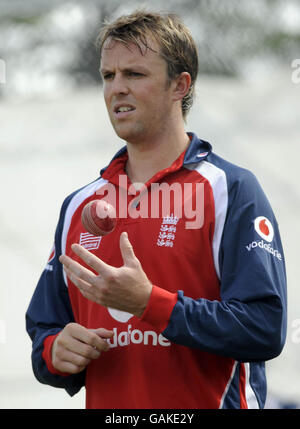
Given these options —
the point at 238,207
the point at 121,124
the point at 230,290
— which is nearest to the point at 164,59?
the point at 121,124

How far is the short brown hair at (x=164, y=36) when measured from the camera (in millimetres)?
2359

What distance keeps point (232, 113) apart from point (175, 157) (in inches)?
102

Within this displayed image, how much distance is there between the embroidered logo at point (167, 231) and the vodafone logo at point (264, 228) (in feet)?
0.75

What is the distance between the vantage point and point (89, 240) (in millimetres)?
2311

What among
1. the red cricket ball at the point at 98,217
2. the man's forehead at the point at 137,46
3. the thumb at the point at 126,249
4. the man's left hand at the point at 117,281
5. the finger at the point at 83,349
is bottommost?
the finger at the point at 83,349

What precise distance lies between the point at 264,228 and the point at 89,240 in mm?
531

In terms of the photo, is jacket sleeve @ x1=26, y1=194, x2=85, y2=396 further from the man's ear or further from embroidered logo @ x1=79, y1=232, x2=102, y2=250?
the man's ear

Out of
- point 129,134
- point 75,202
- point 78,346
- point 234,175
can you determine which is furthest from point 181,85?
point 78,346

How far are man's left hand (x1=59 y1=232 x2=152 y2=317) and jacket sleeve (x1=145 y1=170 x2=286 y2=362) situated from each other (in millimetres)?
47

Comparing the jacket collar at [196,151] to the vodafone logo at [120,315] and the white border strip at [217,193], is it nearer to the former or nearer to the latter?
the white border strip at [217,193]

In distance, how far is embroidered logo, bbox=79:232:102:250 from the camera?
2285 millimetres

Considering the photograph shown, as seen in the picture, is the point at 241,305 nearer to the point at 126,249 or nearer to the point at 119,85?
the point at 126,249

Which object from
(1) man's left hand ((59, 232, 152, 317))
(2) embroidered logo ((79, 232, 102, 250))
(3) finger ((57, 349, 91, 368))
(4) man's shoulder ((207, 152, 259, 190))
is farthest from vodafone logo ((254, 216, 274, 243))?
(3) finger ((57, 349, 91, 368))

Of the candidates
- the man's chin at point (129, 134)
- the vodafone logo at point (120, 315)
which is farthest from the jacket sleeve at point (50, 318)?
the man's chin at point (129, 134)
